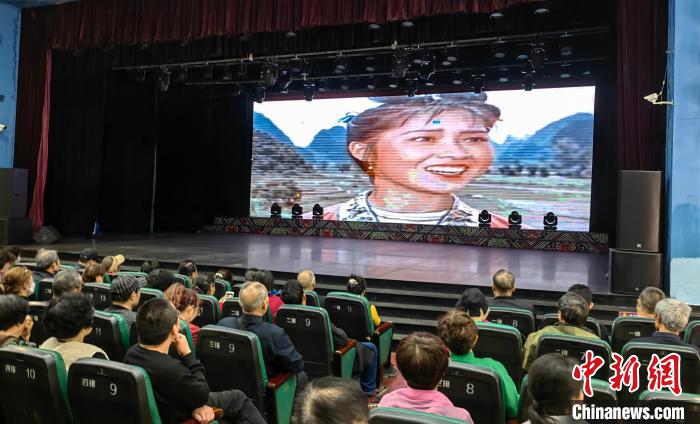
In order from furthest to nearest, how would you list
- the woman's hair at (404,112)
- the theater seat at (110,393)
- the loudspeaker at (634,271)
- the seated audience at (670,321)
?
the woman's hair at (404,112) < the loudspeaker at (634,271) < the seated audience at (670,321) < the theater seat at (110,393)

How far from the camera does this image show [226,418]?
2482mm

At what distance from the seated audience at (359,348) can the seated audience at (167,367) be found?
1541 millimetres

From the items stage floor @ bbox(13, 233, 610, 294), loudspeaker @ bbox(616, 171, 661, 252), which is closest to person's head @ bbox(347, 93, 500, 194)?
stage floor @ bbox(13, 233, 610, 294)

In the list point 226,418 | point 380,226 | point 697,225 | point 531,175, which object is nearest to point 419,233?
point 380,226

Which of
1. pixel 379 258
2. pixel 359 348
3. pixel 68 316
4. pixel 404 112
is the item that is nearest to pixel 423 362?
pixel 68 316

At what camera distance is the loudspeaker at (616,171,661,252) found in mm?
5992

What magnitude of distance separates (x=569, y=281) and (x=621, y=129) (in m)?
2.02

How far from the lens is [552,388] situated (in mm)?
1566

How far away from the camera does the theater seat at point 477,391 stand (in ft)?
7.13

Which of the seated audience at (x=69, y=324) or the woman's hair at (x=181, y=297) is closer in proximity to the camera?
the seated audience at (x=69, y=324)

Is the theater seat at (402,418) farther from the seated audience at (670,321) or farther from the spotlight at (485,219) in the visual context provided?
the spotlight at (485,219)

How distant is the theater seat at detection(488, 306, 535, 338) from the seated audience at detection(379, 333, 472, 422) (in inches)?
78.4

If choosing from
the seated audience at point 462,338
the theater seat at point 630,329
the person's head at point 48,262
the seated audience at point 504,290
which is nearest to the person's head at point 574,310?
the theater seat at point 630,329

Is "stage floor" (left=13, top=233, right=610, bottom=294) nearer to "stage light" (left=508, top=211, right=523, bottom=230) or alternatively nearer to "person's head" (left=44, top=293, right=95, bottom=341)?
"stage light" (left=508, top=211, right=523, bottom=230)
